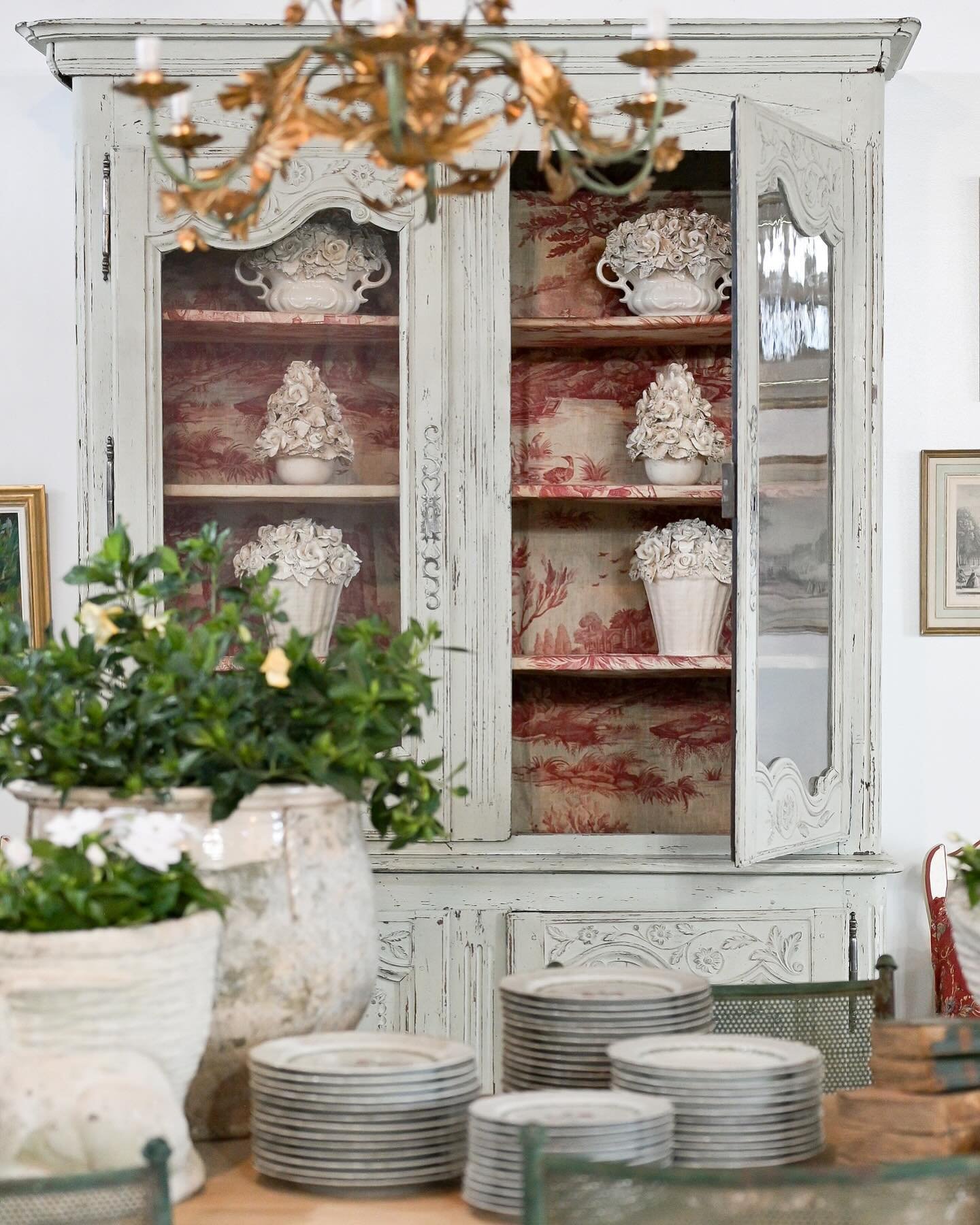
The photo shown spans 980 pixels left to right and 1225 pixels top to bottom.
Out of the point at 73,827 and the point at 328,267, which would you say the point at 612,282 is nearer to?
the point at 328,267

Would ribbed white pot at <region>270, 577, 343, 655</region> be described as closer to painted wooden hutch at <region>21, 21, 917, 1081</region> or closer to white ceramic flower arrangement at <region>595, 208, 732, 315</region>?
painted wooden hutch at <region>21, 21, 917, 1081</region>

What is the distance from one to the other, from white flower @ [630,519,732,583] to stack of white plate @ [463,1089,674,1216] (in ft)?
6.49

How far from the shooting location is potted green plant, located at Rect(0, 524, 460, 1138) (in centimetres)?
138

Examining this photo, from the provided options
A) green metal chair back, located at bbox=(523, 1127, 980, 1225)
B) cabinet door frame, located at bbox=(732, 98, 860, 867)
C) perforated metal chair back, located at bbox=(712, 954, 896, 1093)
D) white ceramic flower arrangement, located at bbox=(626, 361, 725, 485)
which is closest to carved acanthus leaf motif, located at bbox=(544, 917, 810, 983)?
cabinet door frame, located at bbox=(732, 98, 860, 867)

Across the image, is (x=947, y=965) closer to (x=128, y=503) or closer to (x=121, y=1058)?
(x=128, y=503)

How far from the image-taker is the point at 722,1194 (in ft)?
3.30

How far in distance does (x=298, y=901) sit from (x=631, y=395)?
2200 mm

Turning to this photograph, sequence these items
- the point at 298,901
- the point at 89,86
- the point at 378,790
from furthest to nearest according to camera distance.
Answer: the point at 89,86 → the point at 378,790 → the point at 298,901

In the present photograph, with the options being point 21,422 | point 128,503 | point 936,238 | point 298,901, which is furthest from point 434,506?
point 298,901

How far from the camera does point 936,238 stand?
3355 mm

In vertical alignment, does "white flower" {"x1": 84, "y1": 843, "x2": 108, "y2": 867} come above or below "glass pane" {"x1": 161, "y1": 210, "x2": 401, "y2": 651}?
below

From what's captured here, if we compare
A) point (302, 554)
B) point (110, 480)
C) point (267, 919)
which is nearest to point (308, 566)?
point (302, 554)

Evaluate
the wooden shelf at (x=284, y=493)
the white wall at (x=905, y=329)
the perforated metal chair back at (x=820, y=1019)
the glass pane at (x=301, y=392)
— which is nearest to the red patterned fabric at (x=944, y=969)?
the white wall at (x=905, y=329)

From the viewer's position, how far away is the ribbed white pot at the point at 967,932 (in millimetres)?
1373
